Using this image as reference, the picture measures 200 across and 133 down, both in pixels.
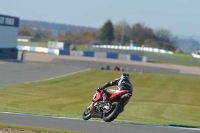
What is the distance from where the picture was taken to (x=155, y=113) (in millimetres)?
28844

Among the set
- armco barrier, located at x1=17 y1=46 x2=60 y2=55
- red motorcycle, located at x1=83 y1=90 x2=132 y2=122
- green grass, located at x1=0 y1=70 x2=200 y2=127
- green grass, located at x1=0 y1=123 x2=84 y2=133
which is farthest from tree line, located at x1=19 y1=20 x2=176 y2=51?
green grass, located at x1=0 y1=123 x2=84 y2=133

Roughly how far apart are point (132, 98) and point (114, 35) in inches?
5029

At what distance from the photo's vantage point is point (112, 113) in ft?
50.9

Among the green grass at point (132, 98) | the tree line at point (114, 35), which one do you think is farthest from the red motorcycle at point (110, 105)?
the tree line at point (114, 35)

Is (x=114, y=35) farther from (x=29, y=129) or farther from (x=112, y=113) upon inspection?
(x=29, y=129)

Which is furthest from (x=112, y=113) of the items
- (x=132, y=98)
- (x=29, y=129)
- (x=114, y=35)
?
(x=114, y=35)

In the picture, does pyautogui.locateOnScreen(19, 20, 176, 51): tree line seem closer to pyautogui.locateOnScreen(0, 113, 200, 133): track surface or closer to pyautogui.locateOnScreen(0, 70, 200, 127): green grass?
pyautogui.locateOnScreen(0, 70, 200, 127): green grass

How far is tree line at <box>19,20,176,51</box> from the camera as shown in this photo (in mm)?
160750

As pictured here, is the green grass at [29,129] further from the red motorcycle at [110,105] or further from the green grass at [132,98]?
the green grass at [132,98]

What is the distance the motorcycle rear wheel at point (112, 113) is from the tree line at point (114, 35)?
466ft

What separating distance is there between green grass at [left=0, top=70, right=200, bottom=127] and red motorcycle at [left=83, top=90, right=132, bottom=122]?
5786 millimetres

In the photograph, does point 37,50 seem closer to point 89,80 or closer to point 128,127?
point 89,80

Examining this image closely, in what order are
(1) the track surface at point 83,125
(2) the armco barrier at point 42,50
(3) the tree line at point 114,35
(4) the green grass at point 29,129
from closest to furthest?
(4) the green grass at point 29,129
(1) the track surface at point 83,125
(2) the armco barrier at point 42,50
(3) the tree line at point 114,35

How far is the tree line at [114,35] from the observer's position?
16075 centimetres
